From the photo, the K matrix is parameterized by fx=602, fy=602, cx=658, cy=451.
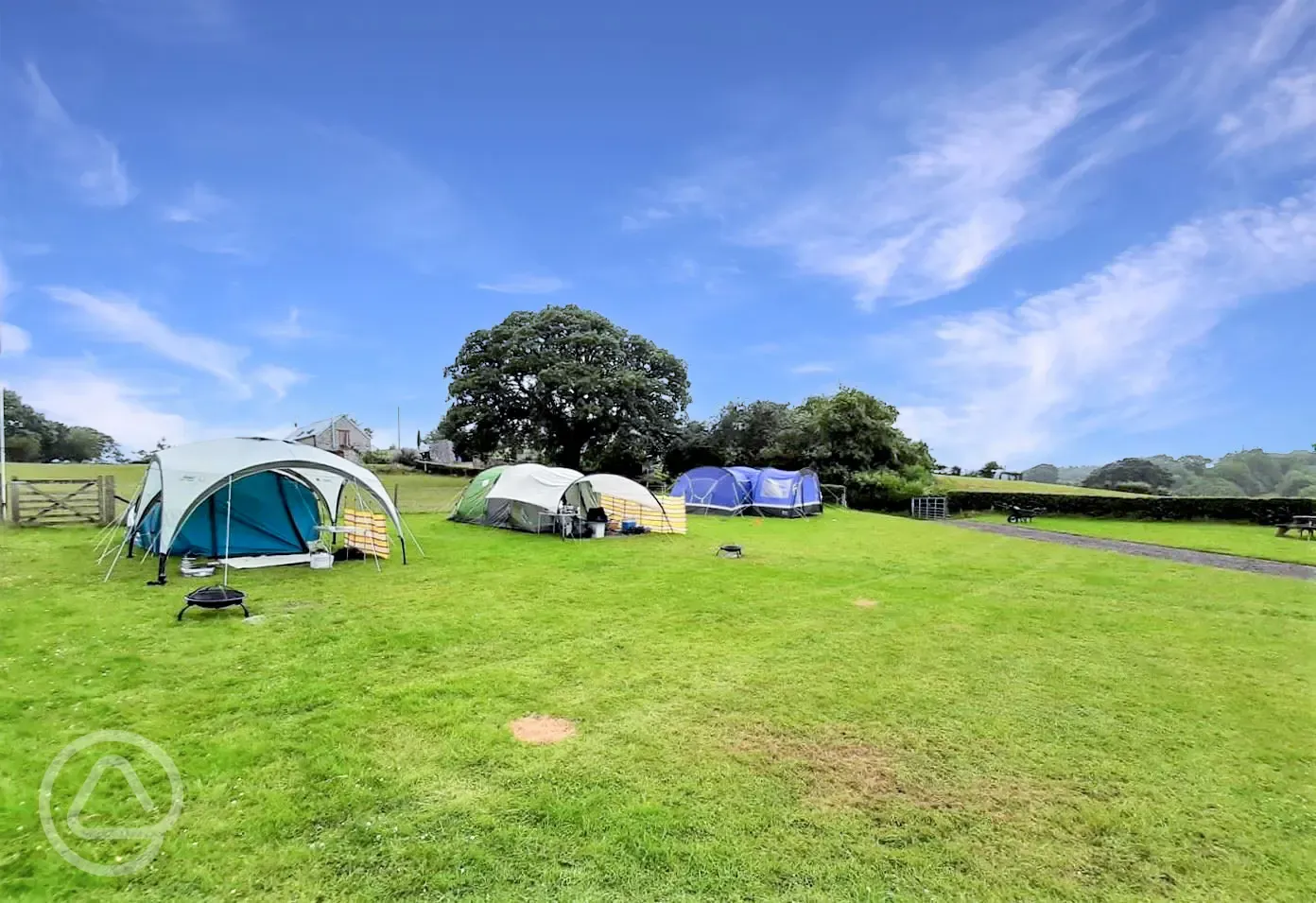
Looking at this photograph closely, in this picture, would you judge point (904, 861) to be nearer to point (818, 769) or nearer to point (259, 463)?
point (818, 769)

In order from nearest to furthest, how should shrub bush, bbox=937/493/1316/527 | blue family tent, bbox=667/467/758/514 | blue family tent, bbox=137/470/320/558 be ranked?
blue family tent, bbox=137/470/320/558, shrub bush, bbox=937/493/1316/527, blue family tent, bbox=667/467/758/514

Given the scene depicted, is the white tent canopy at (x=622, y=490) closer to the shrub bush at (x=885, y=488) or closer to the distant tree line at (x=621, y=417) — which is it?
the distant tree line at (x=621, y=417)

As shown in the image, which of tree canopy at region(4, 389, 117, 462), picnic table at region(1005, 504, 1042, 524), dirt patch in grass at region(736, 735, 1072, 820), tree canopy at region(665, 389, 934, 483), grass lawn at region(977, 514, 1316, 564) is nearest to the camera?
dirt patch in grass at region(736, 735, 1072, 820)

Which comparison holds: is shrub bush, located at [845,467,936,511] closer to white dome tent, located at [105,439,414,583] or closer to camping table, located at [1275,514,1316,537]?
camping table, located at [1275,514,1316,537]

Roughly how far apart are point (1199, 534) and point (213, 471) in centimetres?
2830

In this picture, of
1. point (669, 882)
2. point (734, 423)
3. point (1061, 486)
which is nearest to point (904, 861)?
point (669, 882)

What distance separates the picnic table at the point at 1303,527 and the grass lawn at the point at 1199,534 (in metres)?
0.24

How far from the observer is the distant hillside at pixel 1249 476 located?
13.4 m

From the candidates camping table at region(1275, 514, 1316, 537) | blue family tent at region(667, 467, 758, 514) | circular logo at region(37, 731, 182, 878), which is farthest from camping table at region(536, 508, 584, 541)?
camping table at region(1275, 514, 1316, 537)

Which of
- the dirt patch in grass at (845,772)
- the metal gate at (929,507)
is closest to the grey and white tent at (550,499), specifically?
the dirt patch in grass at (845,772)

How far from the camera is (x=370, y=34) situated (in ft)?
35.9

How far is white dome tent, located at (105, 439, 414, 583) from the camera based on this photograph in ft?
33.2

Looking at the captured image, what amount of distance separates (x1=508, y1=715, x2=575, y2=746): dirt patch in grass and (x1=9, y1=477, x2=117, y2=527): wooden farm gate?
18.1 meters

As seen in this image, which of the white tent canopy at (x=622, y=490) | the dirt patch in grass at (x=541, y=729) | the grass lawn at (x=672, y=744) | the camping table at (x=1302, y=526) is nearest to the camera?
the grass lawn at (x=672, y=744)
